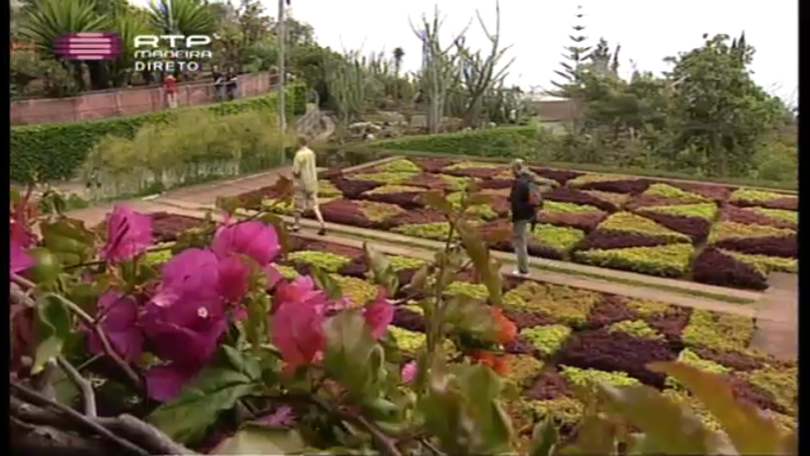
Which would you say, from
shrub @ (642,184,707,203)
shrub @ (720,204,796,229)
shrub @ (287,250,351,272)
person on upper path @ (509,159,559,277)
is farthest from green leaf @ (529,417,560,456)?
shrub @ (642,184,707,203)

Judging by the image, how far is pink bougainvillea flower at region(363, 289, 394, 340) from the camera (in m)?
0.32

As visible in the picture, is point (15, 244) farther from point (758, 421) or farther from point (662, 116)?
point (662, 116)

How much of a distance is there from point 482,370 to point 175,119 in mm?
4890

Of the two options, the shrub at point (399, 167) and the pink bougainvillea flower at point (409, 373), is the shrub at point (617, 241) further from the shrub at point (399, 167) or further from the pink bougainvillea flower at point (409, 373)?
the pink bougainvillea flower at point (409, 373)

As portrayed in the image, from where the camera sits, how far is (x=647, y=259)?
3408 millimetres

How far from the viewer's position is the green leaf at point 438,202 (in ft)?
1.08

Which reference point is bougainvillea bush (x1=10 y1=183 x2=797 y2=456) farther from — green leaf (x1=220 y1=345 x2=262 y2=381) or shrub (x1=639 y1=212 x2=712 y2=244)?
shrub (x1=639 y1=212 x2=712 y2=244)

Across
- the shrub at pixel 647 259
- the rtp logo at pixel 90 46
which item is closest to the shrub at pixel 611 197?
the shrub at pixel 647 259

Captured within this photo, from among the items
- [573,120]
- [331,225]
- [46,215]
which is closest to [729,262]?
[331,225]

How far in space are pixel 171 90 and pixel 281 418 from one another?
15.9 ft

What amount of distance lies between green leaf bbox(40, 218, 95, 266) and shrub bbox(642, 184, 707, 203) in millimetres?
4521

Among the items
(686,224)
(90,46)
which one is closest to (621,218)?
(686,224)

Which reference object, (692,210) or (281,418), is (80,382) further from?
(692,210)

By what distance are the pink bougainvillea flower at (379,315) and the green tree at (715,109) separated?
4111 millimetres
